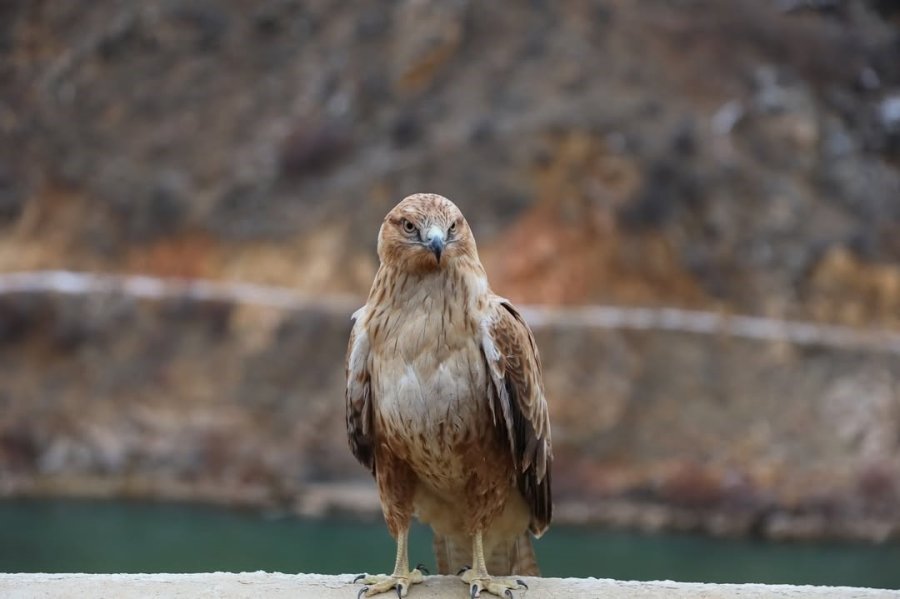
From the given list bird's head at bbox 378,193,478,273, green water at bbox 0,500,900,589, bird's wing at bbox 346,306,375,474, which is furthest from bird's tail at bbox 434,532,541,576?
green water at bbox 0,500,900,589

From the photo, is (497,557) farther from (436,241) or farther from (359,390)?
(436,241)

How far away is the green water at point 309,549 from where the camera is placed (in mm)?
14664

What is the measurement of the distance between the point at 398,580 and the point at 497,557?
2.35ft

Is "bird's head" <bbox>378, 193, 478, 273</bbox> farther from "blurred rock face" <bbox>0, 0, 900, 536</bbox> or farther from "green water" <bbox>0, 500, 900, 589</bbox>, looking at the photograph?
"blurred rock face" <bbox>0, 0, 900, 536</bbox>

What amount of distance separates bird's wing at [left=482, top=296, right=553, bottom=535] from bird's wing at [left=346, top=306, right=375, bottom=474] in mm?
469

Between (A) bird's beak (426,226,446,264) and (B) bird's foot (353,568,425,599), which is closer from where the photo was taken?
(A) bird's beak (426,226,446,264)

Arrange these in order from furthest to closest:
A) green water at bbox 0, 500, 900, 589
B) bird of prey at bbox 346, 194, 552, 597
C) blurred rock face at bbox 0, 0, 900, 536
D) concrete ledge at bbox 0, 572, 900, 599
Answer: blurred rock face at bbox 0, 0, 900, 536
green water at bbox 0, 500, 900, 589
bird of prey at bbox 346, 194, 552, 597
concrete ledge at bbox 0, 572, 900, 599

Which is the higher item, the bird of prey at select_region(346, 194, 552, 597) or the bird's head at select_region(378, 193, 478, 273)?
the bird's head at select_region(378, 193, 478, 273)

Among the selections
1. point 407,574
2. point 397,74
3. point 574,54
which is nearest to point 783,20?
point 574,54

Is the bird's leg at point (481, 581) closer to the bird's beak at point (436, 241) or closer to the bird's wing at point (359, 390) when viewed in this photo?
the bird's wing at point (359, 390)

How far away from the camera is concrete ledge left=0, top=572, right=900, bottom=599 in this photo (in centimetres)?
408

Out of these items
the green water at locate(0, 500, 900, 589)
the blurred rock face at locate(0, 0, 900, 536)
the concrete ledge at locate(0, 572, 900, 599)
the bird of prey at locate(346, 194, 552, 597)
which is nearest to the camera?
the concrete ledge at locate(0, 572, 900, 599)

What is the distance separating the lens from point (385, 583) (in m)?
4.31

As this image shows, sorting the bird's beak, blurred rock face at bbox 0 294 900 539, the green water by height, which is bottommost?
the bird's beak
